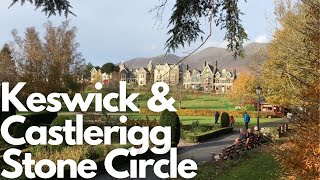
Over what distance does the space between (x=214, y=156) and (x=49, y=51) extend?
1416 inches

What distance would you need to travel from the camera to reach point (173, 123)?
2322cm

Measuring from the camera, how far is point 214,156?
696 inches

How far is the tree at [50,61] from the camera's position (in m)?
46.9

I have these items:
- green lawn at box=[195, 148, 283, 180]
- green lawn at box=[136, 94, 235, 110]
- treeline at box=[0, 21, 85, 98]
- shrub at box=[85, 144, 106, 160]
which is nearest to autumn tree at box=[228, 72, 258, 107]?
green lawn at box=[136, 94, 235, 110]

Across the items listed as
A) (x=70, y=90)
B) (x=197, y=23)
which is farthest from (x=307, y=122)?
(x=70, y=90)

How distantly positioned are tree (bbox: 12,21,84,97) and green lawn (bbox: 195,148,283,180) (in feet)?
106

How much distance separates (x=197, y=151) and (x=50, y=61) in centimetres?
3193

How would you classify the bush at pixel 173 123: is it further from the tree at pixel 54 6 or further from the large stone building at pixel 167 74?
the tree at pixel 54 6

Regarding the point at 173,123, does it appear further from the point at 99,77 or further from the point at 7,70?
the point at 99,77

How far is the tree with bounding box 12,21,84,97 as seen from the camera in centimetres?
4688

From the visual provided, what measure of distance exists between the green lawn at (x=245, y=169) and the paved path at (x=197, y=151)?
1738 millimetres

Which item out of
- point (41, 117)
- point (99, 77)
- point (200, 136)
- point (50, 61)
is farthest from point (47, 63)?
point (99, 77)

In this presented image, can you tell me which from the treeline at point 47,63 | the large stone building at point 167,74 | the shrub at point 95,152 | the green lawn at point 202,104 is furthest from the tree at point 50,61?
the large stone building at point 167,74

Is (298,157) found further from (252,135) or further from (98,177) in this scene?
(252,135)
